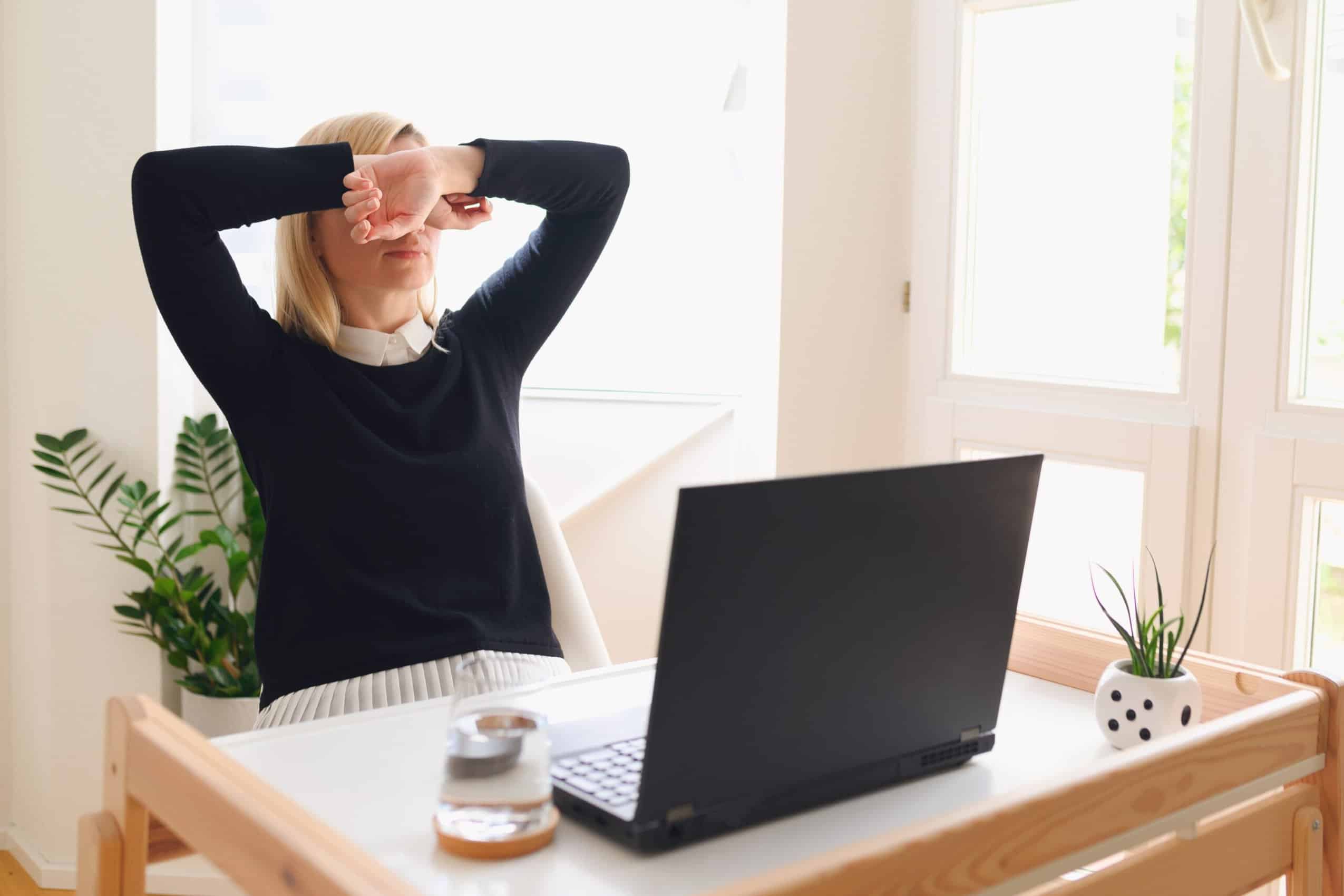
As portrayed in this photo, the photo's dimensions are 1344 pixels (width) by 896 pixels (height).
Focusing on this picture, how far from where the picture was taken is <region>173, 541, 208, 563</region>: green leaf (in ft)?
7.88

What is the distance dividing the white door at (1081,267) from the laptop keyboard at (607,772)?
5.34ft

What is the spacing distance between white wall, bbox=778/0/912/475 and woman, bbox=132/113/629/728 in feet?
3.57

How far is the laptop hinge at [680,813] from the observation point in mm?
863

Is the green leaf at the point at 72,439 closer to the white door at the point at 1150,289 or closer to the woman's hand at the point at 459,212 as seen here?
the woman's hand at the point at 459,212

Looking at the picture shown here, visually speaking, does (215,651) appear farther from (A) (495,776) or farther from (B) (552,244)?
(A) (495,776)

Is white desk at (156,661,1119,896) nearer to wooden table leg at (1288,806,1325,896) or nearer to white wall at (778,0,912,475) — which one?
wooden table leg at (1288,806,1325,896)

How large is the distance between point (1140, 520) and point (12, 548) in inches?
88.2

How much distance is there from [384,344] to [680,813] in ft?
2.81

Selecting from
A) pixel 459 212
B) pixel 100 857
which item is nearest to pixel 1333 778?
pixel 100 857

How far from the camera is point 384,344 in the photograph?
1.55 metres

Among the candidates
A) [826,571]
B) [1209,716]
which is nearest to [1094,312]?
[1209,716]

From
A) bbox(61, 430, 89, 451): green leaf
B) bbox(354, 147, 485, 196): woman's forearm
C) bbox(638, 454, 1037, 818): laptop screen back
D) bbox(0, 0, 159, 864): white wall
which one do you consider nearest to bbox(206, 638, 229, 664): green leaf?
bbox(0, 0, 159, 864): white wall

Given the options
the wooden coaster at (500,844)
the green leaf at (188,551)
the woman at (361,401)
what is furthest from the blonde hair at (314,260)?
the green leaf at (188,551)

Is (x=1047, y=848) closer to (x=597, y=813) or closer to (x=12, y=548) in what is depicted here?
(x=597, y=813)
